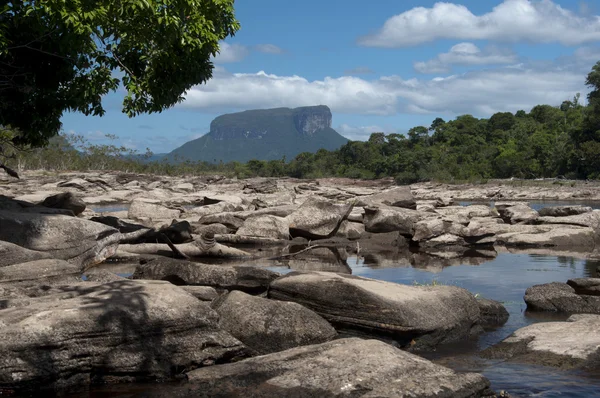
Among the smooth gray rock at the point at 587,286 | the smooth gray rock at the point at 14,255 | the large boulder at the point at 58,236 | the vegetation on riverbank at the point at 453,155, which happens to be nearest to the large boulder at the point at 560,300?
the smooth gray rock at the point at 587,286

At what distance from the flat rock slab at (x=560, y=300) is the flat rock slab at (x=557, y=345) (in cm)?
236

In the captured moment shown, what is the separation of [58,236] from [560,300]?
11456 mm

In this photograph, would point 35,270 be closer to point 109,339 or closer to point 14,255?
point 14,255

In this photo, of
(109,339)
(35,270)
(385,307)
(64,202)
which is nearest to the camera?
(109,339)

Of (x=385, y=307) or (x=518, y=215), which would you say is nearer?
(x=385, y=307)

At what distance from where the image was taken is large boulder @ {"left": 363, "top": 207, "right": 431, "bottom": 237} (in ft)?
83.6

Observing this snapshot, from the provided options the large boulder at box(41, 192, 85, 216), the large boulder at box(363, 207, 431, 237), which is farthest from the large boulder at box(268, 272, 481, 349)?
the large boulder at box(41, 192, 85, 216)

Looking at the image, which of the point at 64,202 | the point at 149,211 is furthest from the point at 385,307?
the point at 149,211

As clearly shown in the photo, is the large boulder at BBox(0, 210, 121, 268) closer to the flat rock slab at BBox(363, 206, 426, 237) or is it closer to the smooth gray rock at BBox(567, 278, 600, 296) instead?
the smooth gray rock at BBox(567, 278, 600, 296)

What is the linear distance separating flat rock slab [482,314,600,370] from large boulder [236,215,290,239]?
535 inches

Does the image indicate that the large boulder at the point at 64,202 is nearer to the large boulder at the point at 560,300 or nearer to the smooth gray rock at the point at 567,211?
the large boulder at the point at 560,300

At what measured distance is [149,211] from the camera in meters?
29.4

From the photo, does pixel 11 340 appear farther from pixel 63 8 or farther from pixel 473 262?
pixel 473 262

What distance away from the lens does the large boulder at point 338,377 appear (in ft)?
22.3
